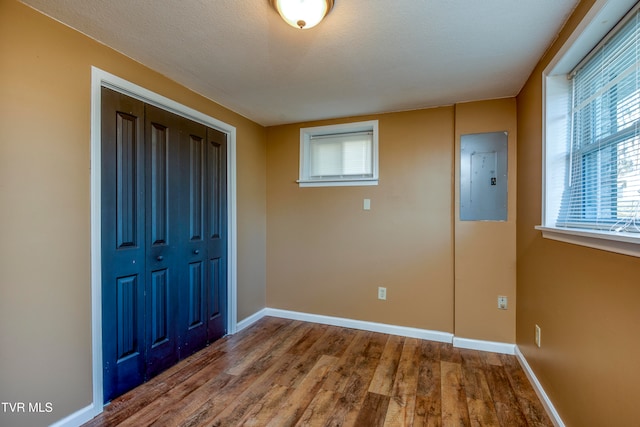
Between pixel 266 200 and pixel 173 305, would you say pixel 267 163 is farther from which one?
pixel 173 305

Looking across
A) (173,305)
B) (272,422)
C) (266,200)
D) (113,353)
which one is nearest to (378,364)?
(272,422)

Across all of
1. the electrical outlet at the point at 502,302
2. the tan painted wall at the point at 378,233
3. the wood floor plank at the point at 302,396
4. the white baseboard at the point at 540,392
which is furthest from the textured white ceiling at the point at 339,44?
the wood floor plank at the point at 302,396

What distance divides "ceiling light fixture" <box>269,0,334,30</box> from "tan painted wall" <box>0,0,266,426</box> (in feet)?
4.07

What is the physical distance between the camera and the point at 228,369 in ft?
7.46

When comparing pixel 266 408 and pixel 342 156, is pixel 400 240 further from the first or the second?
pixel 266 408

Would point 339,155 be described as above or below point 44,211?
above

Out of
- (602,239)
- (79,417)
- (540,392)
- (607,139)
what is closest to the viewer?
(602,239)

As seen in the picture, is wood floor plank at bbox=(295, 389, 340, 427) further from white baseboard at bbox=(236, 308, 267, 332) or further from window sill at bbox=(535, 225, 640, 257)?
window sill at bbox=(535, 225, 640, 257)

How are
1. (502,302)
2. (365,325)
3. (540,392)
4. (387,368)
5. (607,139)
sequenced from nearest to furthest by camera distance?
1. (607,139)
2. (540,392)
3. (387,368)
4. (502,302)
5. (365,325)

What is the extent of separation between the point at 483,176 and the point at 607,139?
126cm

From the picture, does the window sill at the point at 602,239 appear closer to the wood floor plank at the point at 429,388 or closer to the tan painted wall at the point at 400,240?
the tan painted wall at the point at 400,240

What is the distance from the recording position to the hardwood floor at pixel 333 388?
5.65ft

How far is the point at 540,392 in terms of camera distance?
6.15 ft

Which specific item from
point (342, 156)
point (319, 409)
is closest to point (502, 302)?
point (319, 409)
